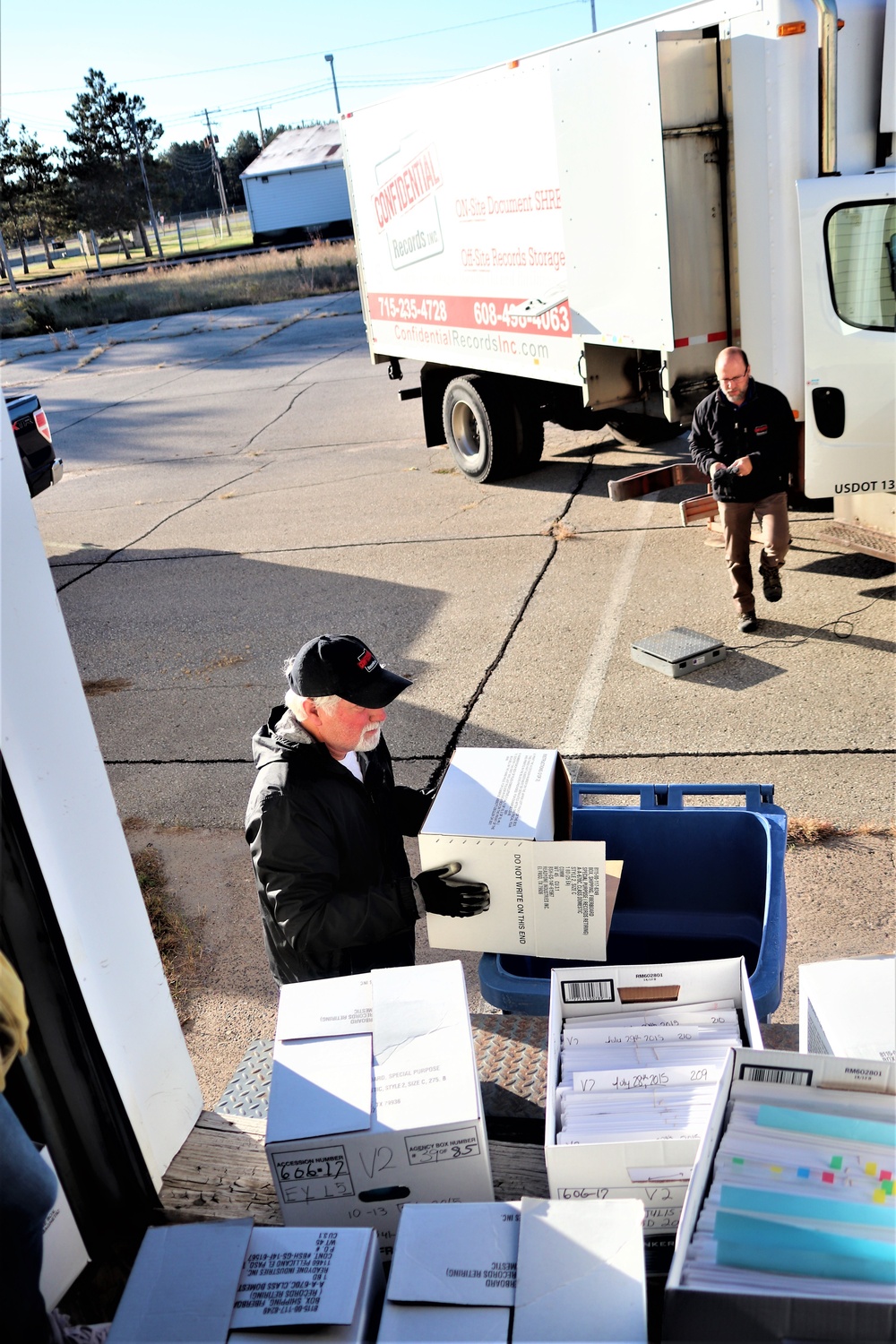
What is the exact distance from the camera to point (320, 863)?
319 cm

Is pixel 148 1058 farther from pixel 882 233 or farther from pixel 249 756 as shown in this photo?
pixel 882 233

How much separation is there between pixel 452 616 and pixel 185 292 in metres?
34.5

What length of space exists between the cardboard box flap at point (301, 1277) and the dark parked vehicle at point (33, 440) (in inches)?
355

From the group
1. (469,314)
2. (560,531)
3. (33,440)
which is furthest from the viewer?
(33,440)

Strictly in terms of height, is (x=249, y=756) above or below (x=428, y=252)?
below

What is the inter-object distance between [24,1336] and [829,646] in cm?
601

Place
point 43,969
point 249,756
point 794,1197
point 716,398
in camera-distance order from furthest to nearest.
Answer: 1. point 716,398
2. point 249,756
3. point 43,969
4. point 794,1197

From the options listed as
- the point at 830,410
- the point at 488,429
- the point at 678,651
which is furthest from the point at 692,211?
the point at 488,429

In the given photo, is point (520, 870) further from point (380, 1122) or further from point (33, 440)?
point (33, 440)

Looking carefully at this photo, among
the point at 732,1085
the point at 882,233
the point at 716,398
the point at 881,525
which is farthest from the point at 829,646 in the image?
the point at 732,1085

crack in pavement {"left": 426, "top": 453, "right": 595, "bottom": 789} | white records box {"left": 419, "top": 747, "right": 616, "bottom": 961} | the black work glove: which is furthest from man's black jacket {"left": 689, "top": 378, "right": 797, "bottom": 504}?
the black work glove

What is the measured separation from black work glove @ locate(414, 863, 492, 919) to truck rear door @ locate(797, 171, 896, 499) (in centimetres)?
512

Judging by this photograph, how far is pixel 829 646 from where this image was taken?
6844 millimetres

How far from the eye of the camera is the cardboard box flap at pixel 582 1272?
5.94 feet
